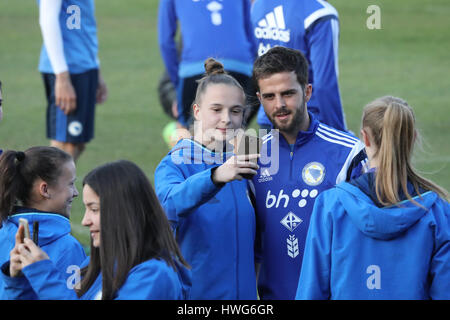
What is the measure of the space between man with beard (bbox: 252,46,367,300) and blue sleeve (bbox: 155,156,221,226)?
1.46 feet

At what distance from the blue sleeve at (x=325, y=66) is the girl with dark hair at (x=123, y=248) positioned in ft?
8.48

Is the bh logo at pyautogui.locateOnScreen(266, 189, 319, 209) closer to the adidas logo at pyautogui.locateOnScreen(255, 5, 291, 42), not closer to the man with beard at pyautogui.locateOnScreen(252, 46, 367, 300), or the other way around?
the man with beard at pyautogui.locateOnScreen(252, 46, 367, 300)

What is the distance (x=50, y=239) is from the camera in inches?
147

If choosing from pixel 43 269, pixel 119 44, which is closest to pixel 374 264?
pixel 43 269

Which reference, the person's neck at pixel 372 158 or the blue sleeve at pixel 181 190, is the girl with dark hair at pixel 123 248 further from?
the person's neck at pixel 372 158

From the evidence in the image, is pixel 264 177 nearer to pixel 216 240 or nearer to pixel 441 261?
pixel 216 240

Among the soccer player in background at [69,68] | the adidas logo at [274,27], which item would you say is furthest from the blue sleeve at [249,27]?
the adidas logo at [274,27]

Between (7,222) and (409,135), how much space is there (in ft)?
5.80

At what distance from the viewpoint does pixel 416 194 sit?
133 inches

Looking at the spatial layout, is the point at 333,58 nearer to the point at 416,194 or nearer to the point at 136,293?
the point at 416,194

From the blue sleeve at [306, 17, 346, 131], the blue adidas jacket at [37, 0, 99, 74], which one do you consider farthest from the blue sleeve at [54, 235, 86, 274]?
the blue adidas jacket at [37, 0, 99, 74]

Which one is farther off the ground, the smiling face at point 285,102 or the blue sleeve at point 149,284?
the smiling face at point 285,102

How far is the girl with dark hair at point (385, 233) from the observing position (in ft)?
10.9
